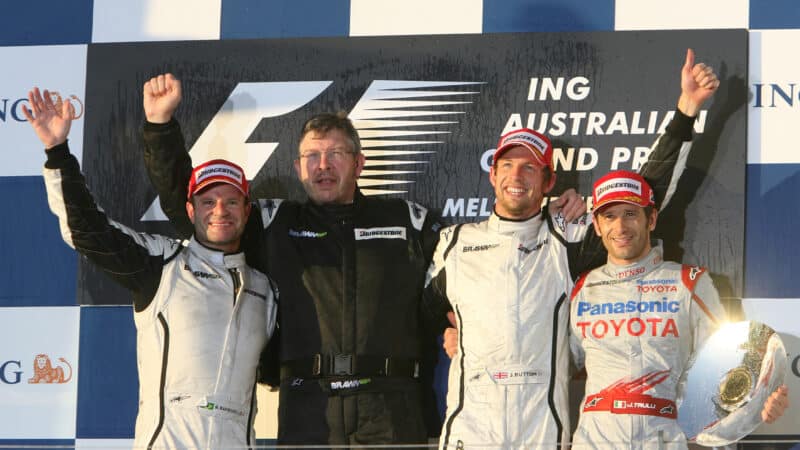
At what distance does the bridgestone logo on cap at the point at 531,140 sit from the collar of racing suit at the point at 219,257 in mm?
802

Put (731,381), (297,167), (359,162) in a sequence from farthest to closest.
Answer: (297,167) → (359,162) → (731,381)

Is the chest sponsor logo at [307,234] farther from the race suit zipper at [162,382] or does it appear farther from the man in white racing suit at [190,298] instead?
the race suit zipper at [162,382]

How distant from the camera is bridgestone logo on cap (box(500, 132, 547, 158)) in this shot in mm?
3344

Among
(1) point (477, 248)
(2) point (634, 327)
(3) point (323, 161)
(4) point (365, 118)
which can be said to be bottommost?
(2) point (634, 327)

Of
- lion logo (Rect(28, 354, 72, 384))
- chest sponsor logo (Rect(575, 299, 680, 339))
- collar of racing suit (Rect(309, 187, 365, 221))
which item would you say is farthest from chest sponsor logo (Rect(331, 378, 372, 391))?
lion logo (Rect(28, 354, 72, 384))

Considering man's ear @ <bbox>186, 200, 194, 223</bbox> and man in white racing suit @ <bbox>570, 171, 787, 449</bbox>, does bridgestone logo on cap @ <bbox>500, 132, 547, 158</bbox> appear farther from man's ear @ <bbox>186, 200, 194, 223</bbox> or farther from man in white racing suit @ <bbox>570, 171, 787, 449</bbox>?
man's ear @ <bbox>186, 200, 194, 223</bbox>

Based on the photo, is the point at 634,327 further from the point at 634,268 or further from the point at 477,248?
the point at 477,248

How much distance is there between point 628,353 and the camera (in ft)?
10.1

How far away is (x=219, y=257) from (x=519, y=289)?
32.8 inches

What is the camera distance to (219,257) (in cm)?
336

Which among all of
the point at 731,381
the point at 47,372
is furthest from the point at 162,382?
the point at 731,381

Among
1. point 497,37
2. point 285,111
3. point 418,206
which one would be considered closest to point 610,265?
point 418,206

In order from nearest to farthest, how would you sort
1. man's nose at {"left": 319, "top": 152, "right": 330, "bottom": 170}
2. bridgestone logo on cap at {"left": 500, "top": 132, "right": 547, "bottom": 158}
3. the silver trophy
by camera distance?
the silver trophy < bridgestone logo on cap at {"left": 500, "top": 132, "right": 547, "bottom": 158} < man's nose at {"left": 319, "top": 152, "right": 330, "bottom": 170}

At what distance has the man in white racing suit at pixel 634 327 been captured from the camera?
3.04m
